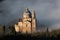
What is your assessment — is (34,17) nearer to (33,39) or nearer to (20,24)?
(20,24)

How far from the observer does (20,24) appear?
47531 millimetres

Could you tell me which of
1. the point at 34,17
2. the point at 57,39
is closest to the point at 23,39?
the point at 57,39

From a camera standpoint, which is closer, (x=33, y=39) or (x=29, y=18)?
(x=33, y=39)

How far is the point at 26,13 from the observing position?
4706 centimetres

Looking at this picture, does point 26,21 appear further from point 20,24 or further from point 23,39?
point 23,39

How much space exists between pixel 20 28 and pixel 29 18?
2835mm

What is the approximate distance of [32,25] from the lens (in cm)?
4784

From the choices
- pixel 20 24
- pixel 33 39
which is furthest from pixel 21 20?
pixel 33 39

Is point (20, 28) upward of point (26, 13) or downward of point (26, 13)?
A: downward

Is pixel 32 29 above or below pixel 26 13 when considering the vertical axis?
below

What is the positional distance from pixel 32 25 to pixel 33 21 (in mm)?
990

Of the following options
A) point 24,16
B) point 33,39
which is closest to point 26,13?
point 24,16

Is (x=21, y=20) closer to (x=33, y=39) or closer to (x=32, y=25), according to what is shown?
(x=32, y=25)

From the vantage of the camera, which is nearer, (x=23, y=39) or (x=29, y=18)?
(x=23, y=39)
